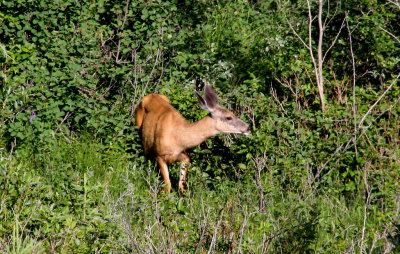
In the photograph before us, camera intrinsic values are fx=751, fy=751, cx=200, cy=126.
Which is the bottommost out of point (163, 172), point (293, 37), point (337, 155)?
point (163, 172)

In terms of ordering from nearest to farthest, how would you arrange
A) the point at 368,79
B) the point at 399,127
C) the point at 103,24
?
the point at 399,127 → the point at 368,79 → the point at 103,24

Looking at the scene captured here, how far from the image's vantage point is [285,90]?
932 centimetres

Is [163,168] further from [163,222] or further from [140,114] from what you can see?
[163,222]

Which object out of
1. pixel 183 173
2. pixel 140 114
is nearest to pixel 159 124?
pixel 140 114

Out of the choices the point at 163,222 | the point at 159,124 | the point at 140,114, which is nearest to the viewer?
the point at 163,222

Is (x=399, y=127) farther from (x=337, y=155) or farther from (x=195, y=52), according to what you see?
(x=195, y=52)

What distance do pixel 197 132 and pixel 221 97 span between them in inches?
37.9

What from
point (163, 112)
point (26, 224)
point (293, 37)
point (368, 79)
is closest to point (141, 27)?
point (163, 112)

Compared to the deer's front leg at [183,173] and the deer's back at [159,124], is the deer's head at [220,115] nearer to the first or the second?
the deer's back at [159,124]

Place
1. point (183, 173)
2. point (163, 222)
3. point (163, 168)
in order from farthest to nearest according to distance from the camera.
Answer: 1. point (163, 168)
2. point (183, 173)
3. point (163, 222)

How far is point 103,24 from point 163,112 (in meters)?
1.82

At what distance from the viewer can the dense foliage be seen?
7.61m

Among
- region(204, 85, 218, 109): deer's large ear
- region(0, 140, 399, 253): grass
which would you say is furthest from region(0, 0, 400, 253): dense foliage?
region(204, 85, 218, 109): deer's large ear

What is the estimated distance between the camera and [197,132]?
342 inches
